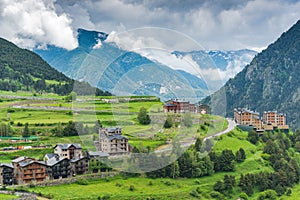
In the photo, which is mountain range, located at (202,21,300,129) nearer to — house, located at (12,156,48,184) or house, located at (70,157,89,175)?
house, located at (70,157,89,175)

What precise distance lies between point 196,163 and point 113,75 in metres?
13.5

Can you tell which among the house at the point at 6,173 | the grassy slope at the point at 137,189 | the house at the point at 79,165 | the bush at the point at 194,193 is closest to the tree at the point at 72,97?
the house at the point at 79,165

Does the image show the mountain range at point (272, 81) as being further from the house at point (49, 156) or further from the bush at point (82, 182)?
the bush at point (82, 182)

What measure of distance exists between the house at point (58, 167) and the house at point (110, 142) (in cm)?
230

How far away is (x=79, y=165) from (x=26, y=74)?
46634 mm

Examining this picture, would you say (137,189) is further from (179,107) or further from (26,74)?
(26,74)

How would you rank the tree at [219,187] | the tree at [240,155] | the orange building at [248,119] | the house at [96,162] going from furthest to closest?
the orange building at [248,119] < the tree at [240,155] < the tree at [219,187] < the house at [96,162]

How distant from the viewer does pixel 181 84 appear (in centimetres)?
1848

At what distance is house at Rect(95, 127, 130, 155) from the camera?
85.2 ft

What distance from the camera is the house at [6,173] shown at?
2569 cm

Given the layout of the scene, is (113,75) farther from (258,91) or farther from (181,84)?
(258,91)

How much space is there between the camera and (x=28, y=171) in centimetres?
2589

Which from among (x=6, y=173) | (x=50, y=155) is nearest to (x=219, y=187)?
(x=50, y=155)

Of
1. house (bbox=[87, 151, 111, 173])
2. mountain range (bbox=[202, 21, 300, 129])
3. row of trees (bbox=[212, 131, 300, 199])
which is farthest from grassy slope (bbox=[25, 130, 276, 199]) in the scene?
mountain range (bbox=[202, 21, 300, 129])
